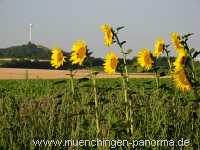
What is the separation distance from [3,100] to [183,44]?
255cm

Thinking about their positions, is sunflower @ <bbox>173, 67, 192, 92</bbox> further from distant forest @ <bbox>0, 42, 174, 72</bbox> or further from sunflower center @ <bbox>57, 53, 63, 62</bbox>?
sunflower center @ <bbox>57, 53, 63, 62</bbox>

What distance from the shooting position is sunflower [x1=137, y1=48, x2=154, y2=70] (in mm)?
4793

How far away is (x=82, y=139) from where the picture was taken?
4621mm

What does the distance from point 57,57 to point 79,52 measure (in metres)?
0.51

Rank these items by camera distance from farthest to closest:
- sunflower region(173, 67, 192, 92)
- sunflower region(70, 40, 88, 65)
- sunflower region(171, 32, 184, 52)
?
sunflower region(171, 32, 184, 52) → sunflower region(70, 40, 88, 65) → sunflower region(173, 67, 192, 92)

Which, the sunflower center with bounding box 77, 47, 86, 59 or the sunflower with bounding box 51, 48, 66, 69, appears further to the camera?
the sunflower with bounding box 51, 48, 66, 69

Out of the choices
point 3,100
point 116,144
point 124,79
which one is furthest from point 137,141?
point 3,100

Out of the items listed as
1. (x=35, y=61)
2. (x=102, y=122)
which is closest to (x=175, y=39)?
(x=102, y=122)

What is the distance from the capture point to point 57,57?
187 inches

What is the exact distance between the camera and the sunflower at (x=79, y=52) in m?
4.27

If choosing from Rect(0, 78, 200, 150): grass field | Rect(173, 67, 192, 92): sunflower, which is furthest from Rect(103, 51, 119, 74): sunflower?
Rect(173, 67, 192, 92): sunflower

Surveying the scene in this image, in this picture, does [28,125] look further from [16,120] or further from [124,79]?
[124,79]

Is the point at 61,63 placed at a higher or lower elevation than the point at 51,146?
higher

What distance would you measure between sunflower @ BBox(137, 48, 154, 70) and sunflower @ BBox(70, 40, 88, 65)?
738mm
